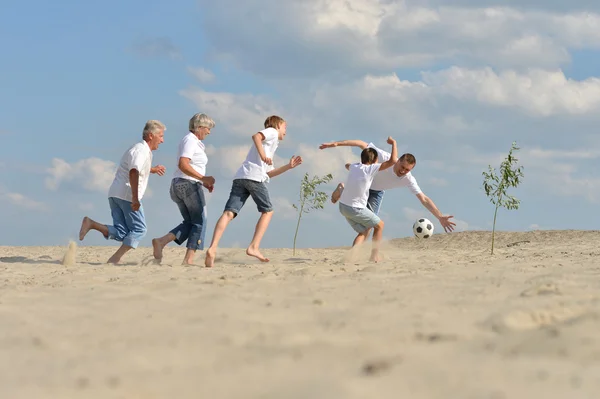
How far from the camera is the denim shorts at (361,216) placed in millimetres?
9414

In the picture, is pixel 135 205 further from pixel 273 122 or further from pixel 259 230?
pixel 273 122

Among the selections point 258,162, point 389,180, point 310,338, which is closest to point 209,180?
point 258,162

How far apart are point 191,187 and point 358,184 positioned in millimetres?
2262

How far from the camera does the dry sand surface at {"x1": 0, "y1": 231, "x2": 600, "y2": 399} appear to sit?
9.87ft

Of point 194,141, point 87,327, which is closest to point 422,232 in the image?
point 194,141

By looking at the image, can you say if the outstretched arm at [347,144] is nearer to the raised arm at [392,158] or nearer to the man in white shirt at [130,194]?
the raised arm at [392,158]

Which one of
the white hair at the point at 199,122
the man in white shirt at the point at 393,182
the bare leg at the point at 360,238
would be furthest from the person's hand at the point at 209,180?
the bare leg at the point at 360,238

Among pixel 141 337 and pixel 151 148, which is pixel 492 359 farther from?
pixel 151 148

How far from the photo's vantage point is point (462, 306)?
453cm

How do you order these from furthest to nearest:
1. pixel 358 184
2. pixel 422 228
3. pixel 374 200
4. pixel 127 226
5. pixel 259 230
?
pixel 422 228 → pixel 374 200 → pixel 127 226 → pixel 358 184 → pixel 259 230

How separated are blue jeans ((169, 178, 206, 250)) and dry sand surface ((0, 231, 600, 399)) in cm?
272

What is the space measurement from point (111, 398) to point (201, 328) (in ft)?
3.85

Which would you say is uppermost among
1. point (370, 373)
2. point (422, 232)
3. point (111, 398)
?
point (422, 232)

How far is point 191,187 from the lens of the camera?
8961 millimetres
